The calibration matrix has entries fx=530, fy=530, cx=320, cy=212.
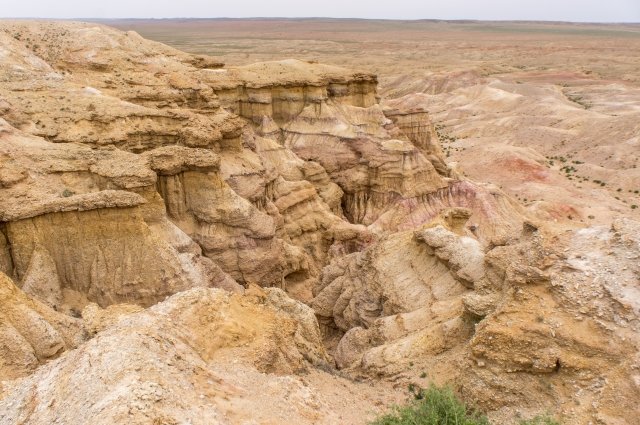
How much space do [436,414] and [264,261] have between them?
14.1m

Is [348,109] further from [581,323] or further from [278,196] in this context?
[581,323]

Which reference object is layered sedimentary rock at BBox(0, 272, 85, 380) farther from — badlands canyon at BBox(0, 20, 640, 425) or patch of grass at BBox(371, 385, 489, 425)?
patch of grass at BBox(371, 385, 489, 425)

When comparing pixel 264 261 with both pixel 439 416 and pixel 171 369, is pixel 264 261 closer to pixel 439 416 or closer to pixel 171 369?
pixel 439 416

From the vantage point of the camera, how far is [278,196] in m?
30.5

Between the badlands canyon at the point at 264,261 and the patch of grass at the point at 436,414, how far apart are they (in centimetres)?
91

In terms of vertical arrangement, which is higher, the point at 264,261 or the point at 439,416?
the point at 439,416

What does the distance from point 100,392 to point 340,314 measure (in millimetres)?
13962

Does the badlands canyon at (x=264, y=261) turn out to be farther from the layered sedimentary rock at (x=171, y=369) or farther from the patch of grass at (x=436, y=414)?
the patch of grass at (x=436, y=414)

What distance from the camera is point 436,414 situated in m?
11.2

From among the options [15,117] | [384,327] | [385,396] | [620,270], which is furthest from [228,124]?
[620,270]

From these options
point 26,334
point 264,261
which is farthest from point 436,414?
point 264,261

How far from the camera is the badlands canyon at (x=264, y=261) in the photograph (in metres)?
11.0

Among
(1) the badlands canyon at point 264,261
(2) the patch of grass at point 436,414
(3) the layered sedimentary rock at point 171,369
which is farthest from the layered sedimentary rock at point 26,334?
(2) the patch of grass at point 436,414

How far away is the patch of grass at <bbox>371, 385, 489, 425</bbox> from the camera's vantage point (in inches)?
436
